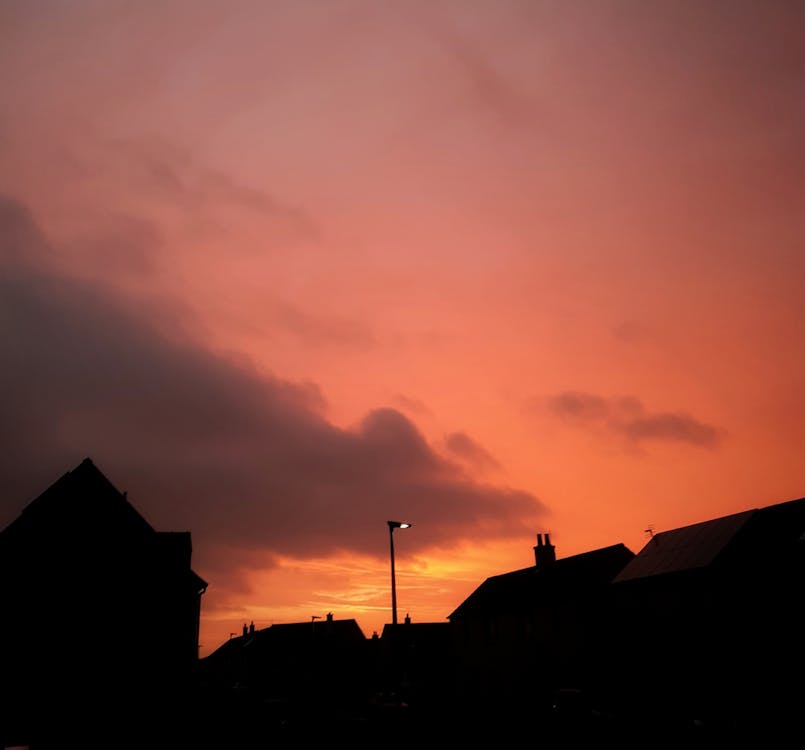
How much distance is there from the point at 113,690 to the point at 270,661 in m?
62.1

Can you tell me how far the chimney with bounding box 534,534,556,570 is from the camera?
60.0 meters

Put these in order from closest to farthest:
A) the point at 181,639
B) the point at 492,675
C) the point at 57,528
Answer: the point at 57,528, the point at 181,639, the point at 492,675

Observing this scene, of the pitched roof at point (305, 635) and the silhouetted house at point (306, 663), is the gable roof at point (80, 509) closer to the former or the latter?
the silhouetted house at point (306, 663)

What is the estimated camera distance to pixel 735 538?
3916 centimetres

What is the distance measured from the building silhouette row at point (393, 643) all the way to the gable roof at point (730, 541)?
0.37ft

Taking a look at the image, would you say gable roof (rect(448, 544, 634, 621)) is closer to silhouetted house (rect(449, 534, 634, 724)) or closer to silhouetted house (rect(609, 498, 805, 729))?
silhouetted house (rect(449, 534, 634, 724))

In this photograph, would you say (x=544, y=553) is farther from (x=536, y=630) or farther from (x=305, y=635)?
(x=305, y=635)

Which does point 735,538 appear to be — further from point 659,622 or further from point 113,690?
point 113,690

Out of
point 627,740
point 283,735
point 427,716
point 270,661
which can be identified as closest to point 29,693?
point 283,735

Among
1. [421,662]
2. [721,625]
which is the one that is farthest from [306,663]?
[721,625]

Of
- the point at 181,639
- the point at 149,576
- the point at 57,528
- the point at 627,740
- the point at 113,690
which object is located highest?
the point at 57,528

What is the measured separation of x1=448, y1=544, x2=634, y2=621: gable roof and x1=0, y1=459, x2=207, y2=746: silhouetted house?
28.4 m

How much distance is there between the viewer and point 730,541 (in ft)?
128

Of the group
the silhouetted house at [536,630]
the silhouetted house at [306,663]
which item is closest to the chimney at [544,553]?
the silhouetted house at [536,630]
